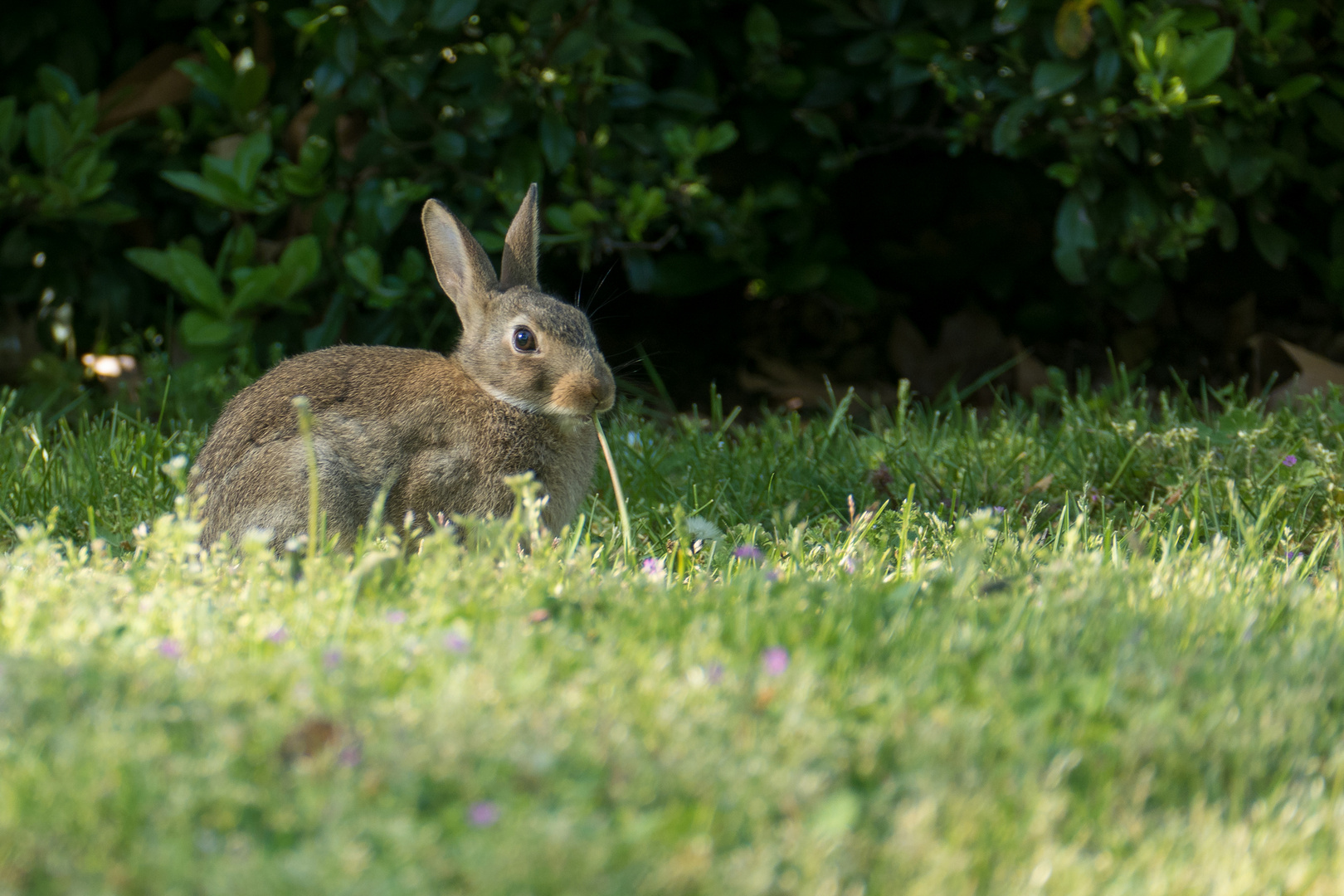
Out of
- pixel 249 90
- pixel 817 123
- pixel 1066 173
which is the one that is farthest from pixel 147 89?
pixel 1066 173

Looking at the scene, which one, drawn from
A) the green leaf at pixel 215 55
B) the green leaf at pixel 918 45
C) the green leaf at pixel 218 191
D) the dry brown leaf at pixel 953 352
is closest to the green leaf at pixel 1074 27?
the green leaf at pixel 918 45

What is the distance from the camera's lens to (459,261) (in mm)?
4312

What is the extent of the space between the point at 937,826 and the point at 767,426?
→ 3.36 metres

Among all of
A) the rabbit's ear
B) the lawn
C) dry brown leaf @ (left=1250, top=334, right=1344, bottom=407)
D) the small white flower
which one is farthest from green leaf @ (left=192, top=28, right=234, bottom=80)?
dry brown leaf @ (left=1250, top=334, right=1344, bottom=407)

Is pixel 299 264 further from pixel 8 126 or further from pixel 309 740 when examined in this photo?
pixel 309 740

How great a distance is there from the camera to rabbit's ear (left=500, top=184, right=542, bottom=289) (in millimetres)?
4328

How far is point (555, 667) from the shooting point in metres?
2.19

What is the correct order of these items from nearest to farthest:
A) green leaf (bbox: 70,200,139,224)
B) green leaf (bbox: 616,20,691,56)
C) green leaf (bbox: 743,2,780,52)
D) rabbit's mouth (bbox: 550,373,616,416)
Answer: rabbit's mouth (bbox: 550,373,616,416)
green leaf (bbox: 616,20,691,56)
green leaf (bbox: 70,200,139,224)
green leaf (bbox: 743,2,780,52)

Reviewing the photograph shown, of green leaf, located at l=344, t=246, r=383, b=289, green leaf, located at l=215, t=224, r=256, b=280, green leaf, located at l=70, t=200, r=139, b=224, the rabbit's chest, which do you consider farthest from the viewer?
green leaf, located at l=70, t=200, r=139, b=224

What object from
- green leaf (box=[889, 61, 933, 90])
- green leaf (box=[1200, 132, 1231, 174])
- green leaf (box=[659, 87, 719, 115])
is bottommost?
green leaf (box=[1200, 132, 1231, 174])

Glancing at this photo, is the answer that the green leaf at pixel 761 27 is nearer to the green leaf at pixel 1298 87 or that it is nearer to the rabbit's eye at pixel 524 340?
the green leaf at pixel 1298 87

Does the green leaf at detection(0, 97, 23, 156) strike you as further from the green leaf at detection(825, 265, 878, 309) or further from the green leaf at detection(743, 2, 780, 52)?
the green leaf at detection(825, 265, 878, 309)

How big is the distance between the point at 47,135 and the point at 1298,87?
5370mm

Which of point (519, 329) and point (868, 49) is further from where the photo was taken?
point (868, 49)
